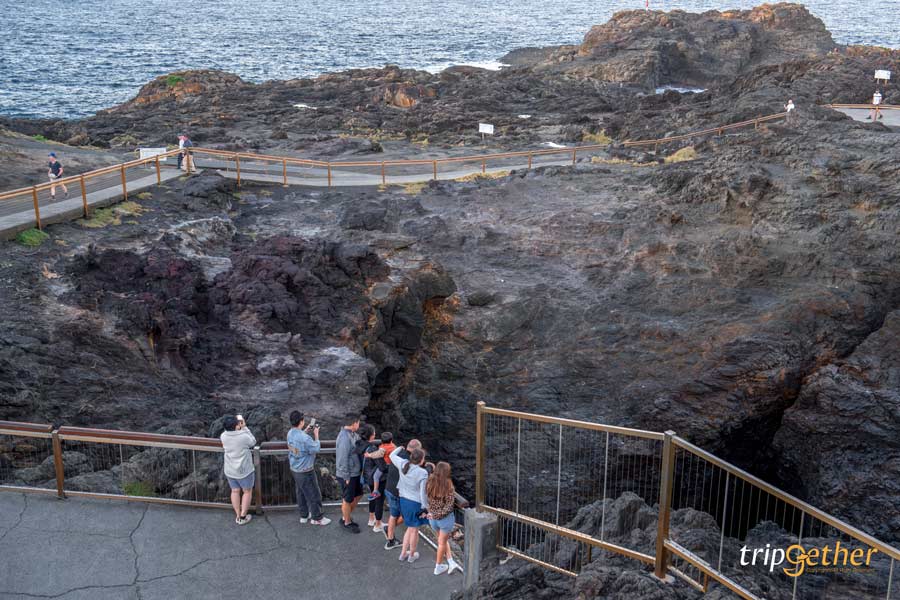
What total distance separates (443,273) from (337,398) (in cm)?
554

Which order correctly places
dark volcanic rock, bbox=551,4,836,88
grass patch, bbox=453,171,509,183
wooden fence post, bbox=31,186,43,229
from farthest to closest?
dark volcanic rock, bbox=551,4,836,88 < grass patch, bbox=453,171,509,183 < wooden fence post, bbox=31,186,43,229

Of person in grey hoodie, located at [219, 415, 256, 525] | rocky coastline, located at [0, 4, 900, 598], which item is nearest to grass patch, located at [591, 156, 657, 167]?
rocky coastline, located at [0, 4, 900, 598]

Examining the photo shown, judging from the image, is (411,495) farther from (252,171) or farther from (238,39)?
(238,39)

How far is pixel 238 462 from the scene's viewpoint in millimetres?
9211

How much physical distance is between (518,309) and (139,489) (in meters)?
10.8

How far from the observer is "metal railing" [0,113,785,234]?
66.3 feet

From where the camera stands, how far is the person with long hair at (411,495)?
8.76 metres

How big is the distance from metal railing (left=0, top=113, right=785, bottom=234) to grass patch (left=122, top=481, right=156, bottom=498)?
10.9 meters

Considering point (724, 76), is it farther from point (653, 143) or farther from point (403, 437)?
point (403, 437)

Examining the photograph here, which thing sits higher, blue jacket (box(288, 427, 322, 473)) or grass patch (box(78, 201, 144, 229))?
grass patch (box(78, 201, 144, 229))

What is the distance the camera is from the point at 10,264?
1656cm

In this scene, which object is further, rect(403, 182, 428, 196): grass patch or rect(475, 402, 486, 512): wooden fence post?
rect(403, 182, 428, 196): grass patch

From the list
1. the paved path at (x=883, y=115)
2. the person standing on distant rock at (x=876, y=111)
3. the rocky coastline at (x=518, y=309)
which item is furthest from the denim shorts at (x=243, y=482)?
the person standing on distant rock at (x=876, y=111)

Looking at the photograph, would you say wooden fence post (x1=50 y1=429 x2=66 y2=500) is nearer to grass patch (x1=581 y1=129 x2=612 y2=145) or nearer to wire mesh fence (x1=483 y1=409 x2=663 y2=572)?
wire mesh fence (x1=483 y1=409 x2=663 y2=572)
